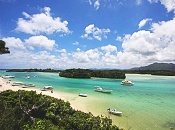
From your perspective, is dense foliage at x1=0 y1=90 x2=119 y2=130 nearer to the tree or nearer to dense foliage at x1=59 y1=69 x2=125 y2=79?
the tree

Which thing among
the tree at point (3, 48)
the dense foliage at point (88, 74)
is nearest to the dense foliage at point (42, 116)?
the tree at point (3, 48)

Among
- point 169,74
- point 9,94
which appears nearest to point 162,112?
point 9,94

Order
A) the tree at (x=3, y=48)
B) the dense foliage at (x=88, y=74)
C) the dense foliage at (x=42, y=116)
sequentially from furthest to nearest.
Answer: the dense foliage at (x=88, y=74) < the tree at (x=3, y=48) < the dense foliage at (x=42, y=116)

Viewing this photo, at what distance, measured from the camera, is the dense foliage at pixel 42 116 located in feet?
38.8

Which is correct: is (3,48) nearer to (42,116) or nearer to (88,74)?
(42,116)

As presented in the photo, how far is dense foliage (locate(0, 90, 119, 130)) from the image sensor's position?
11812 millimetres

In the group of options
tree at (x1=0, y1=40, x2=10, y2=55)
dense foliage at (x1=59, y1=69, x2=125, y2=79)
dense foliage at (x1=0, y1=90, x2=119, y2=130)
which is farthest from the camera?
dense foliage at (x1=59, y1=69, x2=125, y2=79)

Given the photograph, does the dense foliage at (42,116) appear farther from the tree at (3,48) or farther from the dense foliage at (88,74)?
the dense foliage at (88,74)

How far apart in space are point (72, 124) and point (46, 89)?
3279cm

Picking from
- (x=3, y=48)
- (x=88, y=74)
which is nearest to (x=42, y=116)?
(x=3, y=48)

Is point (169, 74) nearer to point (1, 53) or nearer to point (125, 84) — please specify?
point (125, 84)

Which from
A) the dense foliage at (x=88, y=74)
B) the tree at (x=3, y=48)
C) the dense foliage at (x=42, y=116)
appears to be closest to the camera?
the dense foliage at (x=42, y=116)

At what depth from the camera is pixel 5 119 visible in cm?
1049

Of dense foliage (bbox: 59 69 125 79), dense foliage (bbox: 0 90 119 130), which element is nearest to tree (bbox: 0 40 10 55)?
dense foliage (bbox: 0 90 119 130)
